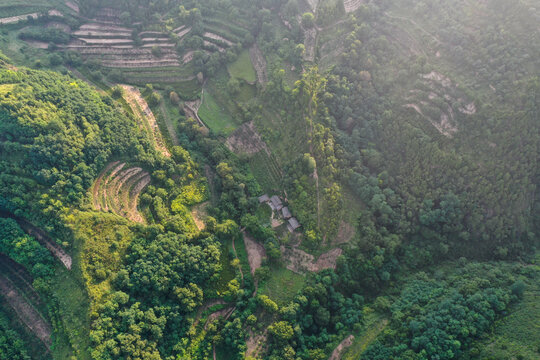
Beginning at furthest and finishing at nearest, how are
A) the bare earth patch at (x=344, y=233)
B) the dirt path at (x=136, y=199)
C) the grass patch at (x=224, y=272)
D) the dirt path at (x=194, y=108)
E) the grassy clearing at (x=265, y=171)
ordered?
1. the dirt path at (x=194, y=108)
2. the grassy clearing at (x=265, y=171)
3. the bare earth patch at (x=344, y=233)
4. the dirt path at (x=136, y=199)
5. the grass patch at (x=224, y=272)

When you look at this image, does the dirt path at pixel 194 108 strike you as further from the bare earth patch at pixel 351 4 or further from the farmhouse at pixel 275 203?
the bare earth patch at pixel 351 4

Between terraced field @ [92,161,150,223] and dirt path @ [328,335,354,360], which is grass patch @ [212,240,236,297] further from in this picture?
dirt path @ [328,335,354,360]

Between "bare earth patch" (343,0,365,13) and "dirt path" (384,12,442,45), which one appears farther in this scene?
"bare earth patch" (343,0,365,13)

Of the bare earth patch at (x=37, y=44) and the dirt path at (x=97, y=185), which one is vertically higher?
the bare earth patch at (x=37, y=44)

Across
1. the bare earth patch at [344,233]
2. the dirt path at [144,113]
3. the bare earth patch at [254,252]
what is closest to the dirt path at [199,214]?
the bare earth patch at [254,252]

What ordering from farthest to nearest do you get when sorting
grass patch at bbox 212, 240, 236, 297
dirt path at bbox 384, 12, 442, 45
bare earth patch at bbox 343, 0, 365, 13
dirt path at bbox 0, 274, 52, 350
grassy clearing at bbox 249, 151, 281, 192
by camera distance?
bare earth patch at bbox 343, 0, 365, 13, dirt path at bbox 384, 12, 442, 45, grassy clearing at bbox 249, 151, 281, 192, grass patch at bbox 212, 240, 236, 297, dirt path at bbox 0, 274, 52, 350

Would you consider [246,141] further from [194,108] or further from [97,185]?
[97,185]

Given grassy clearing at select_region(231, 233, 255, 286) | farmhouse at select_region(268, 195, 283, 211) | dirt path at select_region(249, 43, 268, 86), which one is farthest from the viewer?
dirt path at select_region(249, 43, 268, 86)

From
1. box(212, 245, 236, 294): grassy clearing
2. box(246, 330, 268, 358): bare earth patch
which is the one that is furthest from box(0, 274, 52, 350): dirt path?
box(246, 330, 268, 358): bare earth patch
